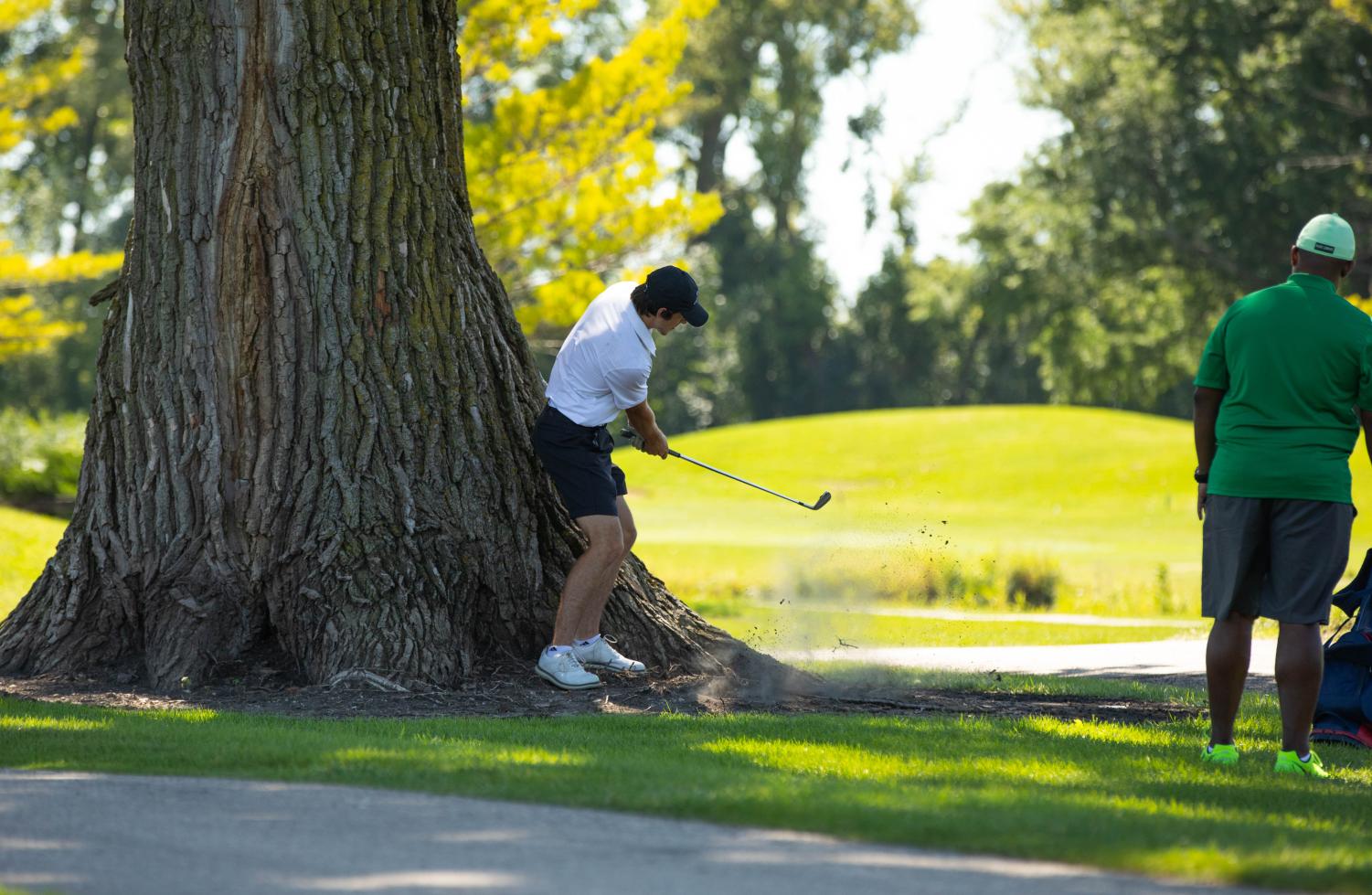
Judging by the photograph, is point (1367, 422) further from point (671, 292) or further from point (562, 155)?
point (562, 155)

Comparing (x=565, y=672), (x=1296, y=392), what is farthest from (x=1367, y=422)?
(x=565, y=672)

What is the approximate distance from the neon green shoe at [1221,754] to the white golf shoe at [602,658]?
9.08 ft

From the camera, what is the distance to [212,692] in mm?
7500

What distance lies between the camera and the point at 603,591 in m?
7.77

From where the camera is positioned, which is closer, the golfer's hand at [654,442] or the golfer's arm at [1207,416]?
the golfer's arm at [1207,416]

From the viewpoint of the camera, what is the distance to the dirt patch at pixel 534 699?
718 cm

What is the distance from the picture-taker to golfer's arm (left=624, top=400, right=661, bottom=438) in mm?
7882

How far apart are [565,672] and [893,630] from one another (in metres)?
6.18

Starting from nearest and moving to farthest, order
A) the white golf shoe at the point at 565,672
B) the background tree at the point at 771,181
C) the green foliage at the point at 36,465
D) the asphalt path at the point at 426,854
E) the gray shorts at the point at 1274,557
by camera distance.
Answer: the asphalt path at the point at 426,854, the gray shorts at the point at 1274,557, the white golf shoe at the point at 565,672, the green foliage at the point at 36,465, the background tree at the point at 771,181

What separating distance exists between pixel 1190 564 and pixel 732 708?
14.4 metres

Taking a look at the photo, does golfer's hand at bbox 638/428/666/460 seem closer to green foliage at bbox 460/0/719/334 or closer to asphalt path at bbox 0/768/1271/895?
asphalt path at bbox 0/768/1271/895

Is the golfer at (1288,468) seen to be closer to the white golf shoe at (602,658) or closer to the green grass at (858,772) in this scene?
the green grass at (858,772)

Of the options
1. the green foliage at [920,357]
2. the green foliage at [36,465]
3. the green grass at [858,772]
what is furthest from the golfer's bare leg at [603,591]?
the green foliage at [920,357]

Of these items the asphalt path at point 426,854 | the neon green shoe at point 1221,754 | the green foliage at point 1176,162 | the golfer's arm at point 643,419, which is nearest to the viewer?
the asphalt path at point 426,854
